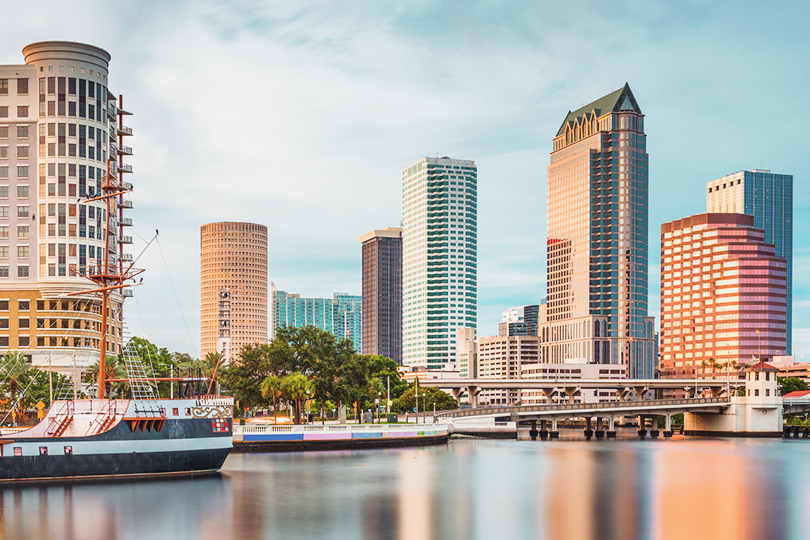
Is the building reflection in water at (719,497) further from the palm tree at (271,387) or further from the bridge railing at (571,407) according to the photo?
the palm tree at (271,387)

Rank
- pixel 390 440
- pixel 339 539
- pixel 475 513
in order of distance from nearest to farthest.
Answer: pixel 339 539, pixel 475 513, pixel 390 440

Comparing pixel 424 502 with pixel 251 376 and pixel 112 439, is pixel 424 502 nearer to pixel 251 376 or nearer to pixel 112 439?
pixel 112 439

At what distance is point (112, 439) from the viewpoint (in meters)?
73.5

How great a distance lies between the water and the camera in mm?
53125

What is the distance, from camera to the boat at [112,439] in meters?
71.4

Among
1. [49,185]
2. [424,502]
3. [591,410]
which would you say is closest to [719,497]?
[424,502]

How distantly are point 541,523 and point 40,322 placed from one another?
380ft

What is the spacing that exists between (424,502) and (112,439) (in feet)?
92.1

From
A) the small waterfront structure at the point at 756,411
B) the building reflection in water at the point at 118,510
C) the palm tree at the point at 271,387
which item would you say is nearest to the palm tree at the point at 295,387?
the palm tree at the point at 271,387

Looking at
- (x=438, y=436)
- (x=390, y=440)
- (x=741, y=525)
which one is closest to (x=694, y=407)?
(x=438, y=436)

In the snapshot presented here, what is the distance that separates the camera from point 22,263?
15100 centimetres

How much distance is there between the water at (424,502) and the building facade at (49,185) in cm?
6474

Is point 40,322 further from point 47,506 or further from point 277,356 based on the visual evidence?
point 47,506

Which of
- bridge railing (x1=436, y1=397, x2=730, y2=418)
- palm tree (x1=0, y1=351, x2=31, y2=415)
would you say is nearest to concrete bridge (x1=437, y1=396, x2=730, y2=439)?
bridge railing (x1=436, y1=397, x2=730, y2=418)
